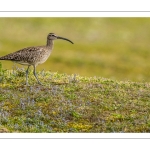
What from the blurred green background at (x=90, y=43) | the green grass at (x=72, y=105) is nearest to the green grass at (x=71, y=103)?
the green grass at (x=72, y=105)

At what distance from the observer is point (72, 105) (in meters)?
20.2

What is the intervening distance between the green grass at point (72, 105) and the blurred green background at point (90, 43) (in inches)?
984

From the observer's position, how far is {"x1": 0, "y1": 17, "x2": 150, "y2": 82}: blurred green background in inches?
2274

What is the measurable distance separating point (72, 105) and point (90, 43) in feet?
184

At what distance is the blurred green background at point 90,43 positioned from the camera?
189 feet

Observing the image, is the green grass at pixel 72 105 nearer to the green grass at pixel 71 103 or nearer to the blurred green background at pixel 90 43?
the green grass at pixel 71 103

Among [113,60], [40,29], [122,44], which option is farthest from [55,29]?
[113,60]

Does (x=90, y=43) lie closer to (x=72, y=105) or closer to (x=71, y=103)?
(x=71, y=103)

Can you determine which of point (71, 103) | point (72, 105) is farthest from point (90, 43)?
point (72, 105)

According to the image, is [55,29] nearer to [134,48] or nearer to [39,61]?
[134,48]

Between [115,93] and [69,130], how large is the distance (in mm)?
3718

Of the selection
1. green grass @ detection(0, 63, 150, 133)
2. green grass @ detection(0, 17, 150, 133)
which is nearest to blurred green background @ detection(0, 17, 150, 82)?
green grass @ detection(0, 17, 150, 133)

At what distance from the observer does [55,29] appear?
81.6m

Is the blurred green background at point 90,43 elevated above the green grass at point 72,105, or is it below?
above
